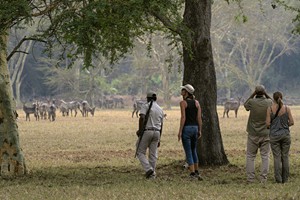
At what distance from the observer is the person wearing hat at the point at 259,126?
45.0 ft

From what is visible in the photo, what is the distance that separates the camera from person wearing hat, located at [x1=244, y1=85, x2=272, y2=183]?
1371 centimetres

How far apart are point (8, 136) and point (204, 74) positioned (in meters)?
4.44

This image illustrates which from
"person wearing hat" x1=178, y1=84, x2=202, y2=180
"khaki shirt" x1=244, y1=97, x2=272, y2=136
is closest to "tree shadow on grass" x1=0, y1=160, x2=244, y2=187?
"person wearing hat" x1=178, y1=84, x2=202, y2=180

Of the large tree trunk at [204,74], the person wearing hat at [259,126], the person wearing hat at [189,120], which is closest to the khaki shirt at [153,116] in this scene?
the person wearing hat at [189,120]

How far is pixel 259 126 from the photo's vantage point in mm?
13766

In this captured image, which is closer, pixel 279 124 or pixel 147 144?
pixel 279 124

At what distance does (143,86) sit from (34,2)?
Answer: 78.1m

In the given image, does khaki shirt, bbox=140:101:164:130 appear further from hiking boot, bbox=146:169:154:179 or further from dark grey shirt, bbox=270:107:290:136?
dark grey shirt, bbox=270:107:290:136

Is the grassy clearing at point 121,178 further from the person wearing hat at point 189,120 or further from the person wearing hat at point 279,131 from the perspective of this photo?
the person wearing hat at point 189,120

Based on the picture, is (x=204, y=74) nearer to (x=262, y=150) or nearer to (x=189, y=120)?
(x=189, y=120)

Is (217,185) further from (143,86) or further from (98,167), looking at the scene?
(143,86)

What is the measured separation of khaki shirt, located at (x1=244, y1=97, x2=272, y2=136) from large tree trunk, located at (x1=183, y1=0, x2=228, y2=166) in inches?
135

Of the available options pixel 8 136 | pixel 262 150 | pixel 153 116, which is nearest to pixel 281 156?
pixel 262 150

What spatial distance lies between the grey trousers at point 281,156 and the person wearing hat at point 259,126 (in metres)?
0.28
